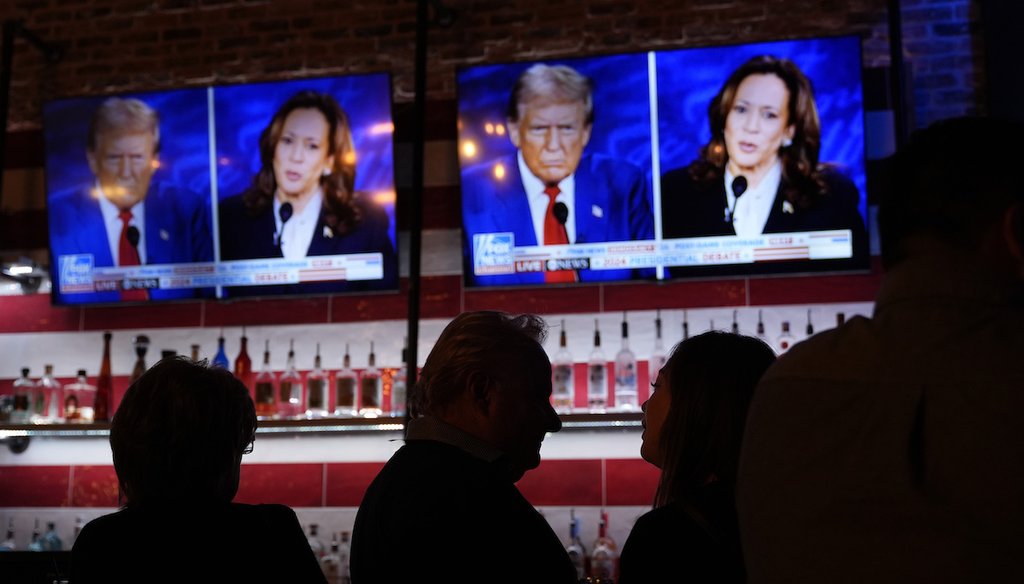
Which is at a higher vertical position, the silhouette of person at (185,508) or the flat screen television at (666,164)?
the flat screen television at (666,164)

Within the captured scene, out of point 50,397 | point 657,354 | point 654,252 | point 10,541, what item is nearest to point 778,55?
point 654,252

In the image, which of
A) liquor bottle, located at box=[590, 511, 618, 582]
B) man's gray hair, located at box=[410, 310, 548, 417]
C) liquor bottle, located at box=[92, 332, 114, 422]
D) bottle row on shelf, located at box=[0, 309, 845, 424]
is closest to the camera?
man's gray hair, located at box=[410, 310, 548, 417]

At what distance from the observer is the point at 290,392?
4.58 m

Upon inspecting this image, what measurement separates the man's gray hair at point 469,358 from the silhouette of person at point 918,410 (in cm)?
101

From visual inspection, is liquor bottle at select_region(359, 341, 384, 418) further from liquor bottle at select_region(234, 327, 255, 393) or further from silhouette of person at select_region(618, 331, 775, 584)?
silhouette of person at select_region(618, 331, 775, 584)

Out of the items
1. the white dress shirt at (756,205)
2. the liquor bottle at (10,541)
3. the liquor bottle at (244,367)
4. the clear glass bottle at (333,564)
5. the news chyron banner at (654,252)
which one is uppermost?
the white dress shirt at (756,205)

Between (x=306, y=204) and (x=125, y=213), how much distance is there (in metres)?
0.85

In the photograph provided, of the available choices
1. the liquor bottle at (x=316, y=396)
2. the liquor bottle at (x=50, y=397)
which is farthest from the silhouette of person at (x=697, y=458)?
the liquor bottle at (x=50, y=397)

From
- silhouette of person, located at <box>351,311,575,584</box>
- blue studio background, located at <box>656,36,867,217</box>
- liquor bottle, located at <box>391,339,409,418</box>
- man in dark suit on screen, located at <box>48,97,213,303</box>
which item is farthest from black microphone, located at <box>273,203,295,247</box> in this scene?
silhouette of person, located at <box>351,311,575,584</box>

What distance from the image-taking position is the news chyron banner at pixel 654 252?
13.3ft

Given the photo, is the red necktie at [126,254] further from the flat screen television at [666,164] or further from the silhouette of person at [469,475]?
the silhouette of person at [469,475]

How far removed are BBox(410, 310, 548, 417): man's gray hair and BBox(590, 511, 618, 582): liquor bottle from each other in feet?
7.28

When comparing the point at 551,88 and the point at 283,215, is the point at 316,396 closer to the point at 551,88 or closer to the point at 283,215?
the point at 283,215

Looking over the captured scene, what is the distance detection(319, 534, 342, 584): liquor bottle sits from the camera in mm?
4318
